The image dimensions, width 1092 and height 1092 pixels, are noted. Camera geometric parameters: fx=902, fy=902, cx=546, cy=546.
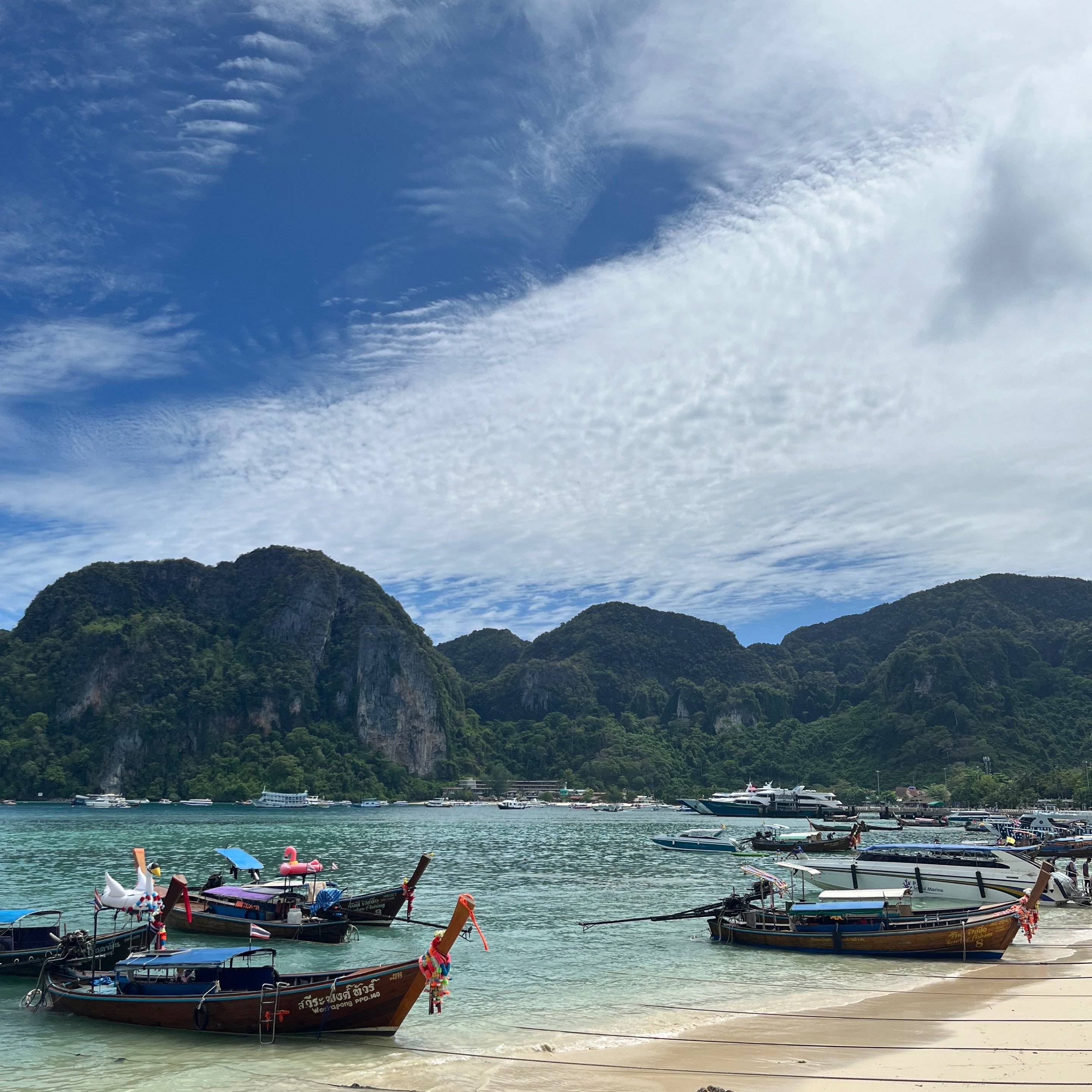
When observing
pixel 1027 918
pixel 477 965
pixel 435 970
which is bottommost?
pixel 477 965

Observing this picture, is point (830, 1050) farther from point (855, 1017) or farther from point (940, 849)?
point (940, 849)

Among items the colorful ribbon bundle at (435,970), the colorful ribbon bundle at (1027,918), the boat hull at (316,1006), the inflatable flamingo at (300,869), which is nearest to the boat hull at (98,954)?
the boat hull at (316,1006)

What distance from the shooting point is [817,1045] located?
16.7 meters

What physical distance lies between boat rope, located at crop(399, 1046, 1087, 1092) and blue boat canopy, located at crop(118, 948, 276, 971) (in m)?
3.72

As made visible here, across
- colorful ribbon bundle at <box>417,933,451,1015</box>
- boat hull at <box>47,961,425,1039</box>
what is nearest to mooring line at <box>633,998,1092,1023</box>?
colorful ribbon bundle at <box>417,933,451,1015</box>

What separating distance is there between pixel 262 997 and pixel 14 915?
919 centimetres

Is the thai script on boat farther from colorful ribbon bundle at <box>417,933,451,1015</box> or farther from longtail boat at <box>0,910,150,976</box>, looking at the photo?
longtail boat at <box>0,910,150,976</box>

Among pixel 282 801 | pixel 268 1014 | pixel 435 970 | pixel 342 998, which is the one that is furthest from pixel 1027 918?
pixel 282 801

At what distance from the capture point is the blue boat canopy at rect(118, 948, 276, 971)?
57.7 feet

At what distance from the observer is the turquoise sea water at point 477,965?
16.2 m

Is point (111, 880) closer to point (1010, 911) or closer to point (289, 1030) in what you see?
point (289, 1030)

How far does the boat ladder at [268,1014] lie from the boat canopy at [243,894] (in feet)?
48.5

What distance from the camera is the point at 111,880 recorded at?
21.7 metres

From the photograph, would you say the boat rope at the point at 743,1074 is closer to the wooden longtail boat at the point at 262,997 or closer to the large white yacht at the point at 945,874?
the wooden longtail boat at the point at 262,997
